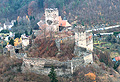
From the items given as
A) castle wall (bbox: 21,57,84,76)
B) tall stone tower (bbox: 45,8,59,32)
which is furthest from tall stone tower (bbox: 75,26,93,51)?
tall stone tower (bbox: 45,8,59,32)

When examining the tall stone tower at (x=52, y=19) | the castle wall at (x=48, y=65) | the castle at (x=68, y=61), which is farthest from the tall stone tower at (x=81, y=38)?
the tall stone tower at (x=52, y=19)

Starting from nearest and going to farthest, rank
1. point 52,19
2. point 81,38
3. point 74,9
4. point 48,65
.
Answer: point 48,65, point 81,38, point 52,19, point 74,9

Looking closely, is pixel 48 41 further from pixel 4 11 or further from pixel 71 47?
pixel 4 11

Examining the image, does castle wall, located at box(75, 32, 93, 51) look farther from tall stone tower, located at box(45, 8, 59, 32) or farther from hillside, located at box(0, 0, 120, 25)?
hillside, located at box(0, 0, 120, 25)

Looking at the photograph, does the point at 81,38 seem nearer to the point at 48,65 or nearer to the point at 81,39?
the point at 81,39

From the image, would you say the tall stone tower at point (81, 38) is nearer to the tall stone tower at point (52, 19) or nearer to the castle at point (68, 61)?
the castle at point (68, 61)

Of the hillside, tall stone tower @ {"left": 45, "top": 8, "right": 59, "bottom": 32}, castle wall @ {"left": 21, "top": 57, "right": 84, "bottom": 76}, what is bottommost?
castle wall @ {"left": 21, "top": 57, "right": 84, "bottom": 76}

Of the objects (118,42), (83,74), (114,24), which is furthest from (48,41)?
(114,24)

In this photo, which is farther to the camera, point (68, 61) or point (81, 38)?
point (81, 38)

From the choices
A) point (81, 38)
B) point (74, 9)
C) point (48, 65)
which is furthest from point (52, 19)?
point (74, 9)
